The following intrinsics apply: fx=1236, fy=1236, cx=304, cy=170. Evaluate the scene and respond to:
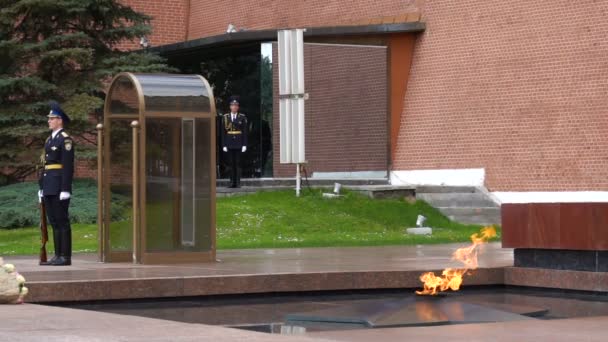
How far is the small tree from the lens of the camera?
2534 centimetres

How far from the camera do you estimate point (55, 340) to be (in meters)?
7.57

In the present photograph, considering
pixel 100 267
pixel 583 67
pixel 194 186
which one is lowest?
pixel 100 267

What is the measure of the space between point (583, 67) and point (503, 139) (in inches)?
96.5

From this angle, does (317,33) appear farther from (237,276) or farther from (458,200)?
(237,276)

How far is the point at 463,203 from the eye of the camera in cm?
2550

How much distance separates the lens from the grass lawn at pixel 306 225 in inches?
797

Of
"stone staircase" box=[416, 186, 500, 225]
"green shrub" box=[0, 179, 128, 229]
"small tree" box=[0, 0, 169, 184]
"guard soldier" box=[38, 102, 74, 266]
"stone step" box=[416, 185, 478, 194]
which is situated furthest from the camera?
"stone step" box=[416, 185, 478, 194]

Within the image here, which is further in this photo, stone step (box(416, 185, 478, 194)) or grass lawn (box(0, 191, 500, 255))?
stone step (box(416, 185, 478, 194))

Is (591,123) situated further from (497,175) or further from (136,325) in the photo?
(136,325)

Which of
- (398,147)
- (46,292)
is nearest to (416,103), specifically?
(398,147)

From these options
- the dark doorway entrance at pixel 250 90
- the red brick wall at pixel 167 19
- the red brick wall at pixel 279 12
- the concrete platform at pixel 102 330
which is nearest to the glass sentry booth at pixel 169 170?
the concrete platform at pixel 102 330

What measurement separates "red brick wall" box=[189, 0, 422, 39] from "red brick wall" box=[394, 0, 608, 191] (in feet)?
5.33

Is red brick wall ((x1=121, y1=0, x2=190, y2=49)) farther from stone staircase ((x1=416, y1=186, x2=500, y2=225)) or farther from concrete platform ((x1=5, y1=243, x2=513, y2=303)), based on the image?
concrete platform ((x1=5, y1=243, x2=513, y2=303))

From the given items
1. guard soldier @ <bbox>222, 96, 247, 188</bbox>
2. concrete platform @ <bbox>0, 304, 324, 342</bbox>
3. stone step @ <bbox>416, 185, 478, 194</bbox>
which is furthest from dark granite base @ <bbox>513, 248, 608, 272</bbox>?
guard soldier @ <bbox>222, 96, 247, 188</bbox>
